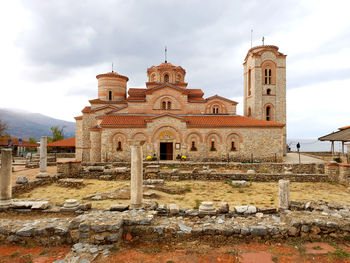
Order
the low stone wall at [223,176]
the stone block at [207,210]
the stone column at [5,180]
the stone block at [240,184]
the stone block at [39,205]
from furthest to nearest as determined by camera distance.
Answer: the low stone wall at [223,176], the stone block at [240,184], the stone column at [5,180], the stone block at [39,205], the stone block at [207,210]

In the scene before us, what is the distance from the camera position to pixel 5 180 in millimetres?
7348

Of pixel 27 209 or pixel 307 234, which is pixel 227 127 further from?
pixel 27 209

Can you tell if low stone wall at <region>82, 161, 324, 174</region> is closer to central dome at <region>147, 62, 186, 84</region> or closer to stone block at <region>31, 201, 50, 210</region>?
stone block at <region>31, 201, 50, 210</region>

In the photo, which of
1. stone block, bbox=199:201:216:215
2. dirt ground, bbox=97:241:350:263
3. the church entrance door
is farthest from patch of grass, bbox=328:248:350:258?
the church entrance door

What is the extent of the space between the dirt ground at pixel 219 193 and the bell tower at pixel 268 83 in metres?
14.1

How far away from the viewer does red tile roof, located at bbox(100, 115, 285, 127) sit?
67.3 ft

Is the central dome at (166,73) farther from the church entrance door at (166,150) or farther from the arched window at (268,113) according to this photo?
the arched window at (268,113)

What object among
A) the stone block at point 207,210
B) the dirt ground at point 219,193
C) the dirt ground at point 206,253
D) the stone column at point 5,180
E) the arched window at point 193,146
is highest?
the arched window at point 193,146

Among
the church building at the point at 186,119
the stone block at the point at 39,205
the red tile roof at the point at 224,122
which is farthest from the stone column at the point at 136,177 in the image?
the red tile roof at the point at 224,122

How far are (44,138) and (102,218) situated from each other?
10654 millimetres

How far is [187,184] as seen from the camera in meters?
12.0

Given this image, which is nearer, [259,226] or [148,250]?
[148,250]

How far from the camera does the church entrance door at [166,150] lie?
2095 cm

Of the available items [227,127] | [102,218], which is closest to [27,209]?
[102,218]
